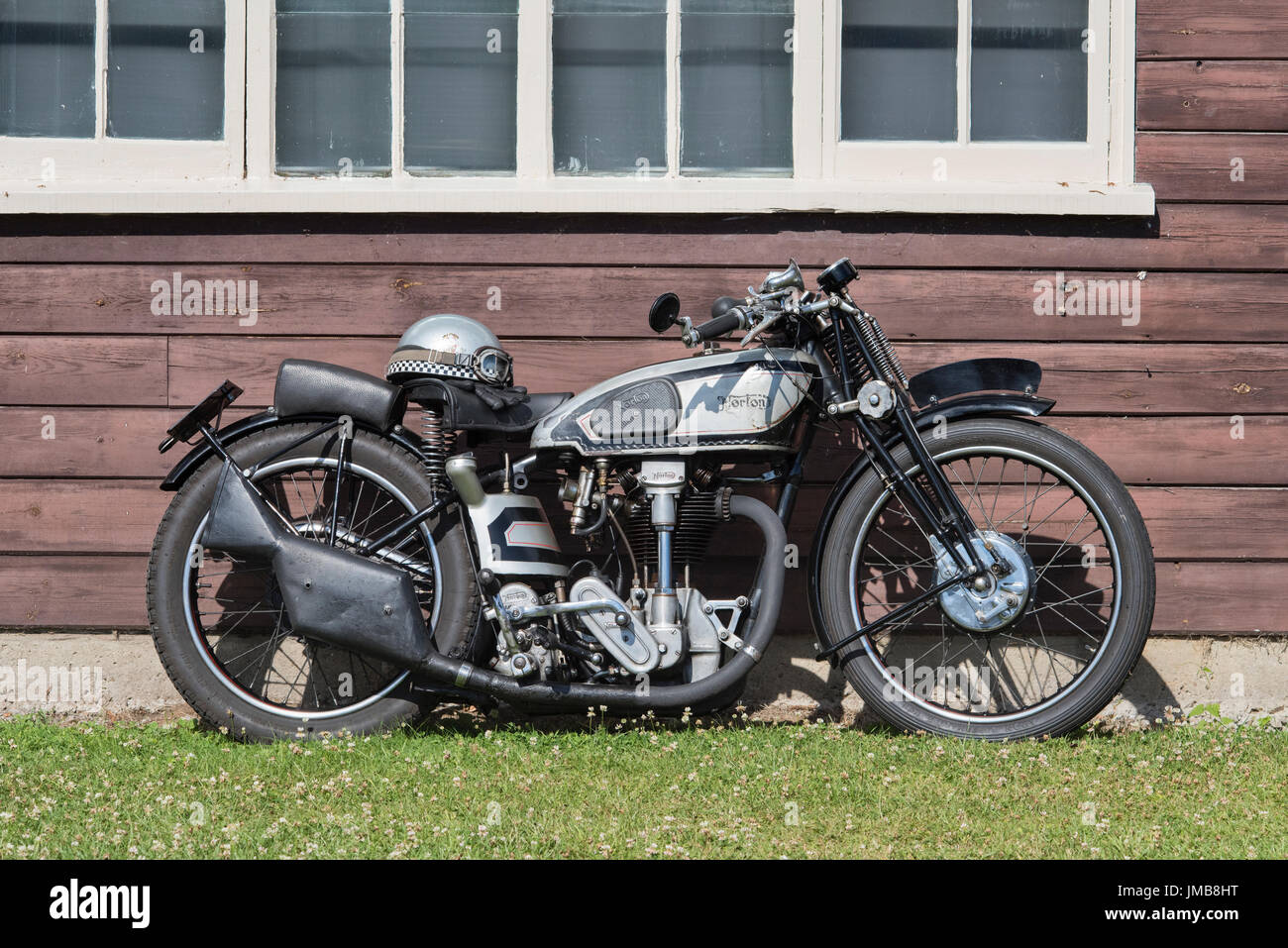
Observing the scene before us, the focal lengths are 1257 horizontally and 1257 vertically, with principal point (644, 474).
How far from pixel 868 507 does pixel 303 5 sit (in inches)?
105

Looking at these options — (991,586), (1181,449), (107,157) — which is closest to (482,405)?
(991,586)

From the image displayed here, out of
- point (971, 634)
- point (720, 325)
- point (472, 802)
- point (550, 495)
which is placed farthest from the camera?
point (550, 495)

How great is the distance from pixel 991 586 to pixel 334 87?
2.85 meters

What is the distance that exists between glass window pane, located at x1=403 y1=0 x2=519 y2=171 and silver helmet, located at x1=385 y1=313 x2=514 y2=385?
3.02 feet

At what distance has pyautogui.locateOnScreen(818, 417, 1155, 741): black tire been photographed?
379cm

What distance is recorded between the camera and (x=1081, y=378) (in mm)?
4418

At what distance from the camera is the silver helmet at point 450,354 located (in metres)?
3.78

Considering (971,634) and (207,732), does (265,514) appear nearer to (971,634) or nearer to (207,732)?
(207,732)

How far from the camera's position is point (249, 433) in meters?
4.05

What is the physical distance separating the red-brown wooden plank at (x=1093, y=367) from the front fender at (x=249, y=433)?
1.42ft

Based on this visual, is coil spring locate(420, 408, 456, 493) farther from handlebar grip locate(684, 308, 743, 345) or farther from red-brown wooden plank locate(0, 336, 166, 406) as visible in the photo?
red-brown wooden plank locate(0, 336, 166, 406)

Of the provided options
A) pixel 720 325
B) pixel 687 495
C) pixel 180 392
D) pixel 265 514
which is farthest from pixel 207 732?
pixel 720 325

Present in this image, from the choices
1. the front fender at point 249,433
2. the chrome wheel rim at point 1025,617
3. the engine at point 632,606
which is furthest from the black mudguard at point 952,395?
the front fender at point 249,433

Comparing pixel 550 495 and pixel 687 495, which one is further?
pixel 550 495
